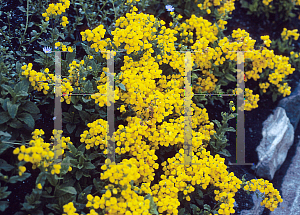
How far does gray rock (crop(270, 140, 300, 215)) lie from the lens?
3254 millimetres

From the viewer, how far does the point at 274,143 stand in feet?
11.6

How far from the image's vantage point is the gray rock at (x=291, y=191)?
325 centimetres

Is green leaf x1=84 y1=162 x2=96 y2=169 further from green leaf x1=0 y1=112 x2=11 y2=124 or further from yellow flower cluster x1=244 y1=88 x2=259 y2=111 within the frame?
yellow flower cluster x1=244 y1=88 x2=259 y2=111

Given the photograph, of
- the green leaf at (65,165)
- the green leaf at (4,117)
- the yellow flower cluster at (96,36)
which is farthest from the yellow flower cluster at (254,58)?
the green leaf at (4,117)

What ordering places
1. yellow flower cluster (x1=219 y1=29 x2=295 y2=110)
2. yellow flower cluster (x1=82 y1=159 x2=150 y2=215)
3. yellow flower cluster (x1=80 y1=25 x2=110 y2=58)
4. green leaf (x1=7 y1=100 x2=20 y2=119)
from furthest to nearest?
yellow flower cluster (x1=219 y1=29 x2=295 y2=110) < yellow flower cluster (x1=80 y1=25 x2=110 y2=58) < green leaf (x1=7 y1=100 x2=20 y2=119) < yellow flower cluster (x1=82 y1=159 x2=150 y2=215)

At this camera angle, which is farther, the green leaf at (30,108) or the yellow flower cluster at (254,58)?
the yellow flower cluster at (254,58)

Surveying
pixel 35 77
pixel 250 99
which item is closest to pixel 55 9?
pixel 35 77

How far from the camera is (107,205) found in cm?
186

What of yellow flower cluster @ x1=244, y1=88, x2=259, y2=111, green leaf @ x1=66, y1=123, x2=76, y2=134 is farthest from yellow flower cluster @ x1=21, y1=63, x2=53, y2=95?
yellow flower cluster @ x1=244, y1=88, x2=259, y2=111

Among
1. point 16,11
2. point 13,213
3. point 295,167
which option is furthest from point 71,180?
point 295,167

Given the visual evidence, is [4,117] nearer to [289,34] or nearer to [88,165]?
[88,165]

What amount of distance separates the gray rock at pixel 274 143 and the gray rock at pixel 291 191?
8.0 inches

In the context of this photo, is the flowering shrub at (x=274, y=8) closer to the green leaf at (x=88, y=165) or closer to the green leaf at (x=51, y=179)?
the green leaf at (x=88, y=165)

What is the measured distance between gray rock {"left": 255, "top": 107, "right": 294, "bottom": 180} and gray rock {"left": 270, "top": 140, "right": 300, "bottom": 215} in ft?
0.66
